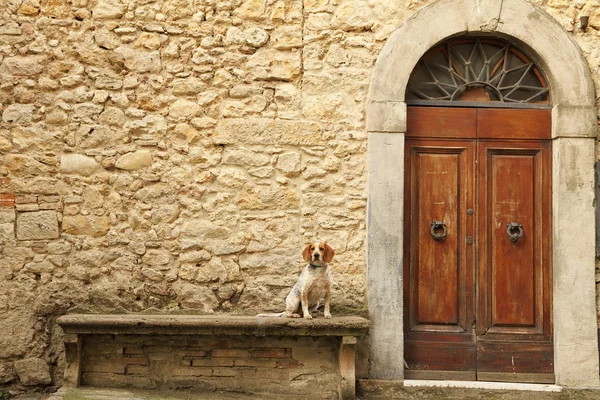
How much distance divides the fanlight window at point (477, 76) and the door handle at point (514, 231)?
981 mm

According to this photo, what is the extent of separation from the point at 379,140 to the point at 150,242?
1958 mm

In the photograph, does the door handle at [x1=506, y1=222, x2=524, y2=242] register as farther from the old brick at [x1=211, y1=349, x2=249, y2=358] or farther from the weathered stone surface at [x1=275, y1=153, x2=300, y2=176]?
the old brick at [x1=211, y1=349, x2=249, y2=358]

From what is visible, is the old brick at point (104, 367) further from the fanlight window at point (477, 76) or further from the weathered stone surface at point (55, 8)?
the fanlight window at point (477, 76)

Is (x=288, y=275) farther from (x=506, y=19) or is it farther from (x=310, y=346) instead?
(x=506, y=19)

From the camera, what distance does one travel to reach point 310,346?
5.57 meters

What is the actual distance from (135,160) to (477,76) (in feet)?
9.28

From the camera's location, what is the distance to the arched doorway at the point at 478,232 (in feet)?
19.2

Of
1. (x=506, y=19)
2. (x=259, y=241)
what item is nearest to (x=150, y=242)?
(x=259, y=241)

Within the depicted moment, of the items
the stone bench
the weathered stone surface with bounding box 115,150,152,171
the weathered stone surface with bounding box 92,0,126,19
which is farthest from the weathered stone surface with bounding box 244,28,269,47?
the stone bench

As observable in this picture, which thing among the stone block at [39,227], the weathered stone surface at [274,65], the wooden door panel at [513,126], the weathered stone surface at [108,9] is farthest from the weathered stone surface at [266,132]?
the stone block at [39,227]

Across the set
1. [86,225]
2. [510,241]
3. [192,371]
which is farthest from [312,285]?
[86,225]

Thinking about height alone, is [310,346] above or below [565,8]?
below

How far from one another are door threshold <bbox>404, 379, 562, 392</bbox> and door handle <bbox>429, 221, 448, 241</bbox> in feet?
3.67

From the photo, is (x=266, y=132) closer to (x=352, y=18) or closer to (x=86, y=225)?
(x=352, y=18)
